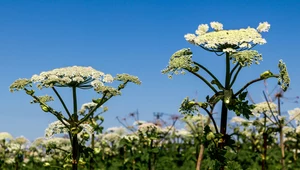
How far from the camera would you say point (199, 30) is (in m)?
6.78

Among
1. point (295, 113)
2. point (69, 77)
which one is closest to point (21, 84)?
point (69, 77)

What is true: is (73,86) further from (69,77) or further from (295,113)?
(295,113)

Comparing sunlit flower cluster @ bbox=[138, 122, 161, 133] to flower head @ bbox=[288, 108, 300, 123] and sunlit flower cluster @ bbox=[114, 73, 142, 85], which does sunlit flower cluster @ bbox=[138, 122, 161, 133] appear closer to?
flower head @ bbox=[288, 108, 300, 123]

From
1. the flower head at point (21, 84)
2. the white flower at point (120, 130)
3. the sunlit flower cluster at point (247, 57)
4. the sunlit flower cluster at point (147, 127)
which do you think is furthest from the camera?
the white flower at point (120, 130)

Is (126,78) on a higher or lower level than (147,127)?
lower

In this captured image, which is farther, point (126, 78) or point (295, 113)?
point (295, 113)

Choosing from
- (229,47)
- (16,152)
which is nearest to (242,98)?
(229,47)

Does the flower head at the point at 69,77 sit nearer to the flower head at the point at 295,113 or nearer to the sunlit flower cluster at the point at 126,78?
the sunlit flower cluster at the point at 126,78

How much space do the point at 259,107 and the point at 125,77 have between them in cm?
497

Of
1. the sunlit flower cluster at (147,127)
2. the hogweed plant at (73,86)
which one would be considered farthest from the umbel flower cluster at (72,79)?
the sunlit flower cluster at (147,127)

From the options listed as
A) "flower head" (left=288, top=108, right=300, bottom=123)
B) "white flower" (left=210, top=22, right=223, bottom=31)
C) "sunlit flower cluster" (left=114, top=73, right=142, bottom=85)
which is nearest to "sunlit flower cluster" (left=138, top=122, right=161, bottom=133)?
"flower head" (left=288, top=108, right=300, bottom=123)

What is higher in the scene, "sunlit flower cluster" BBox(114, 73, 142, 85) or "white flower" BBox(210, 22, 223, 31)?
"white flower" BBox(210, 22, 223, 31)

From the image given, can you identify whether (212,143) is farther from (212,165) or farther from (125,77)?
(125,77)

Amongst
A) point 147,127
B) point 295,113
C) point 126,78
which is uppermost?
point 295,113
